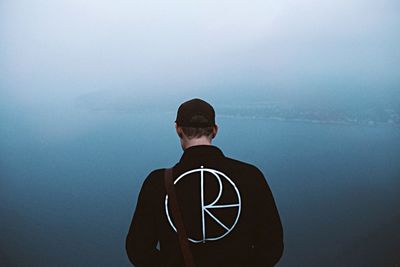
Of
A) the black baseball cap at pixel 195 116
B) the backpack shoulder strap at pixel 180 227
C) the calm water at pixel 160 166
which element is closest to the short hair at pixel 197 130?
the black baseball cap at pixel 195 116

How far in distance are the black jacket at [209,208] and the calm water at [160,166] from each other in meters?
0.83

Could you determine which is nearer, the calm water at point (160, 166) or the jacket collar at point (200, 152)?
the jacket collar at point (200, 152)

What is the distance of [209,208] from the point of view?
1.21 metres

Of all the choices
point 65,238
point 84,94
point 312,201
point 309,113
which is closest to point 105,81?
point 84,94

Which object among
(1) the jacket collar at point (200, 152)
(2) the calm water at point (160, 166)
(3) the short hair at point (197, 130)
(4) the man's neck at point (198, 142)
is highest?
(3) the short hair at point (197, 130)

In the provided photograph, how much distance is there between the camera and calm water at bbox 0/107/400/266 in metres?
2.06

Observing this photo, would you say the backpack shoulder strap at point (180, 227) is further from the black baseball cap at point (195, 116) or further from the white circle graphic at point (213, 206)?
the black baseball cap at point (195, 116)

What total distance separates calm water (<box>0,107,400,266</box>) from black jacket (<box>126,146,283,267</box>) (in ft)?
2.72

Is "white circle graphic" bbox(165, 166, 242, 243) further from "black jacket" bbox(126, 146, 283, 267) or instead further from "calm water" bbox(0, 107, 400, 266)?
"calm water" bbox(0, 107, 400, 266)

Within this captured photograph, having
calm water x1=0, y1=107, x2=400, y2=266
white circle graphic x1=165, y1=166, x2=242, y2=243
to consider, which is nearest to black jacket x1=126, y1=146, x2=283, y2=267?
white circle graphic x1=165, y1=166, x2=242, y2=243

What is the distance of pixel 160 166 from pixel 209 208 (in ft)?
2.93

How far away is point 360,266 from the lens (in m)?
2.12

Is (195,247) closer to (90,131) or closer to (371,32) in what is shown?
(90,131)

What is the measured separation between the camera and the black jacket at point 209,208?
1.21m
